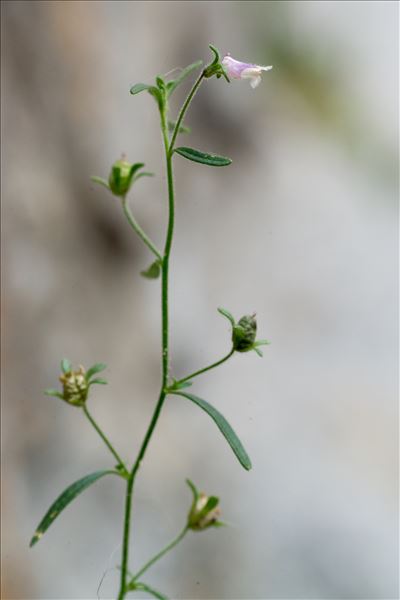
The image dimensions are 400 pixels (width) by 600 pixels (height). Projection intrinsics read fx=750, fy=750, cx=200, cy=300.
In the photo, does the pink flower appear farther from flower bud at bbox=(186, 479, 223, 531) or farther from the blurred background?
the blurred background

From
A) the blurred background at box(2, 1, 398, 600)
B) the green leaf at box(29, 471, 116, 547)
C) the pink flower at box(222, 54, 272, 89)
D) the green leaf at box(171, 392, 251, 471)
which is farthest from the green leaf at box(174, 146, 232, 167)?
the blurred background at box(2, 1, 398, 600)

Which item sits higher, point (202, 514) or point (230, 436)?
point (230, 436)

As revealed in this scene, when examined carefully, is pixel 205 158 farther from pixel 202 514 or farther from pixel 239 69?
pixel 202 514

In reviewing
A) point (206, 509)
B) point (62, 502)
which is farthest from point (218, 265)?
point (62, 502)

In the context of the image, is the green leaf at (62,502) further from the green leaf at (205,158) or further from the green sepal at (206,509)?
the green leaf at (205,158)

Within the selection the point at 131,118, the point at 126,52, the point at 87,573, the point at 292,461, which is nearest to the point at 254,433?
the point at 292,461

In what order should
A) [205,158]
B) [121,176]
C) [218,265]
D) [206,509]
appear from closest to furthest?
[205,158]
[121,176]
[206,509]
[218,265]
